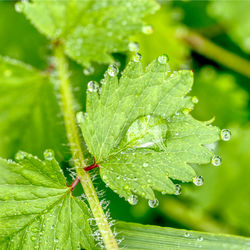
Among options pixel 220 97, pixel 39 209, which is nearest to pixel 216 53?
pixel 220 97

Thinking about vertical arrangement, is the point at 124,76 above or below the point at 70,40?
below

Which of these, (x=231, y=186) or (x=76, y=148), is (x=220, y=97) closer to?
(x=231, y=186)

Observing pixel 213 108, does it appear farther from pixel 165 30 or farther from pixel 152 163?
pixel 152 163

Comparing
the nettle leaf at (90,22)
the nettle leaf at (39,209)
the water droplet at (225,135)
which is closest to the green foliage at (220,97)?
the nettle leaf at (90,22)

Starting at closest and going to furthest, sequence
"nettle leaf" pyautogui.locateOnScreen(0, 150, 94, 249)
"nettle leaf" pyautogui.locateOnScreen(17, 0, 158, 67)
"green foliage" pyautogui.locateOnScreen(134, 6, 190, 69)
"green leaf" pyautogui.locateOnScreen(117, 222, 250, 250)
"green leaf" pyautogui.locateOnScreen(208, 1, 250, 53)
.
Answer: "nettle leaf" pyautogui.locateOnScreen(0, 150, 94, 249) < "green leaf" pyautogui.locateOnScreen(117, 222, 250, 250) < "nettle leaf" pyautogui.locateOnScreen(17, 0, 158, 67) < "green foliage" pyautogui.locateOnScreen(134, 6, 190, 69) < "green leaf" pyautogui.locateOnScreen(208, 1, 250, 53)

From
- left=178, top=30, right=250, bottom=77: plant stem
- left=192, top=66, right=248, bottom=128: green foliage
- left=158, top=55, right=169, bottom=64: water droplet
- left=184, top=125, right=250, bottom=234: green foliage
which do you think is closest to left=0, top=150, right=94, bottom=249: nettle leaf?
left=158, top=55, right=169, bottom=64: water droplet

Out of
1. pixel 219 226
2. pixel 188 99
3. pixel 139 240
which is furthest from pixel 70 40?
pixel 219 226

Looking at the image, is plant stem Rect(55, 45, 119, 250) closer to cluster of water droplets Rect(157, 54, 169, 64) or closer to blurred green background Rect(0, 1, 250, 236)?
blurred green background Rect(0, 1, 250, 236)
